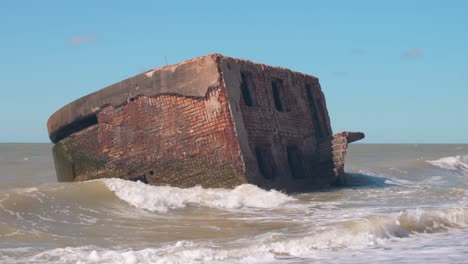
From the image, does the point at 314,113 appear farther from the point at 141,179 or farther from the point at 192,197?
the point at 192,197

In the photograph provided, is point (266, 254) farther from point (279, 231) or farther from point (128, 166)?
point (128, 166)

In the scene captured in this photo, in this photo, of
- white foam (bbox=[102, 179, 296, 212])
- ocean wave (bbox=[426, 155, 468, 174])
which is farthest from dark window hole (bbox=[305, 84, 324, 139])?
ocean wave (bbox=[426, 155, 468, 174])

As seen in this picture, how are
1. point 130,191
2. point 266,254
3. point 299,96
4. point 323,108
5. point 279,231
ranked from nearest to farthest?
1. point 266,254
2. point 279,231
3. point 130,191
4. point 299,96
5. point 323,108

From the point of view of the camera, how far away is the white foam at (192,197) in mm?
9078

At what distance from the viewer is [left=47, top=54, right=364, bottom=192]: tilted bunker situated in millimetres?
9562

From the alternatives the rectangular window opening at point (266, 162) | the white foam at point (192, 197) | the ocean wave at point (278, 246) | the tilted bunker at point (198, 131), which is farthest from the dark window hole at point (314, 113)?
the ocean wave at point (278, 246)

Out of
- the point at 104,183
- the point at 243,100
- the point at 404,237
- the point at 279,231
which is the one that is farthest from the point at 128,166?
the point at 404,237

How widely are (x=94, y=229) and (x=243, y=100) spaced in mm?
3400

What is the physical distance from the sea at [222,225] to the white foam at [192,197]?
1 centimetres

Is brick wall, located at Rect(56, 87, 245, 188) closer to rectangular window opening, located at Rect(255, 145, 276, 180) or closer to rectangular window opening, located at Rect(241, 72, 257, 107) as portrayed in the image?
rectangular window opening, located at Rect(255, 145, 276, 180)

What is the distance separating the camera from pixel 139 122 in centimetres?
1014

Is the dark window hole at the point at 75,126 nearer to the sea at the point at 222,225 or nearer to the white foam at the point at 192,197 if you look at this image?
the sea at the point at 222,225

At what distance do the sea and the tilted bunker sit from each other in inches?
14.9

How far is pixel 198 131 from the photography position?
966cm
